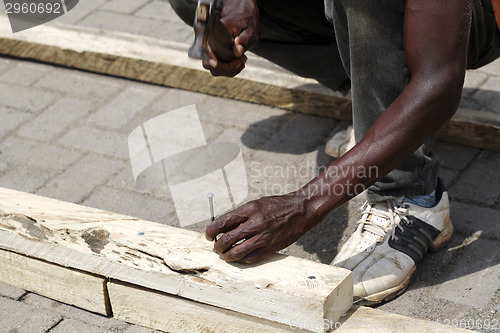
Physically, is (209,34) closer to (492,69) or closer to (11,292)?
(11,292)

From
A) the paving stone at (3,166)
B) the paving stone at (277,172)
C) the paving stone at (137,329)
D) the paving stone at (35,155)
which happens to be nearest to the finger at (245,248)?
Result: the paving stone at (137,329)

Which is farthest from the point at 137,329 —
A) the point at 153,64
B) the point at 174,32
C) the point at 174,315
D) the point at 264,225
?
the point at 174,32

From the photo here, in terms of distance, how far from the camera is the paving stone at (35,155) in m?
3.12

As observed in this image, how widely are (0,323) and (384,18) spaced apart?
60.1 inches

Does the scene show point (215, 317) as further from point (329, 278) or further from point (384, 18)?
point (384, 18)

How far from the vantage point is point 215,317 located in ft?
6.64

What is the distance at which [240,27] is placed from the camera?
259 centimetres

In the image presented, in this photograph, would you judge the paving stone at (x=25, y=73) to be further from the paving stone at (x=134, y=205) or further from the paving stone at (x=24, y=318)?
the paving stone at (x=24, y=318)

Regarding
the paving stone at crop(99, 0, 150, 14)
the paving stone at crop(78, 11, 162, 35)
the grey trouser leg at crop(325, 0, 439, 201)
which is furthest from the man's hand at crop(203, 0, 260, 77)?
the paving stone at crop(99, 0, 150, 14)

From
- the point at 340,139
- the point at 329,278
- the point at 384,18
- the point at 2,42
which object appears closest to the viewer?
the point at 329,278

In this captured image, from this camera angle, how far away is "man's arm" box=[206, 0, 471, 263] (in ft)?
6.11

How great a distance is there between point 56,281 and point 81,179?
826mm

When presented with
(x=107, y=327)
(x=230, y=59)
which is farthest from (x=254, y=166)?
(x=107, y=327)

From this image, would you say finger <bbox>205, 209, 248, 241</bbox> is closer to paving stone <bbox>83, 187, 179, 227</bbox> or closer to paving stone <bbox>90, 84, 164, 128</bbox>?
paving stone <bbox>83, 187, 179, 227</bbox>
